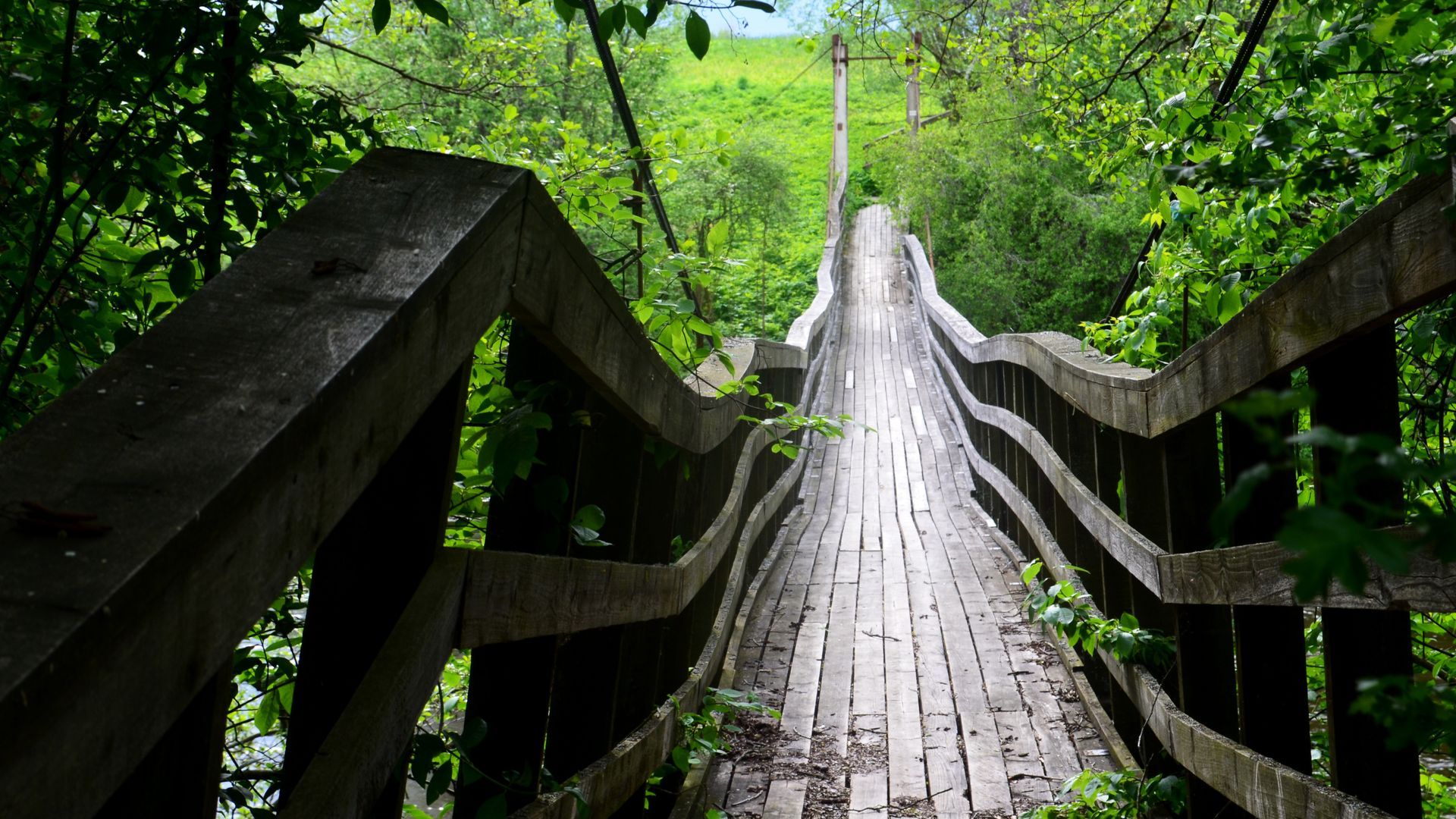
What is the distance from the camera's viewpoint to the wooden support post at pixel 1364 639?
172 cm

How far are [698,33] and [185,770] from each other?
1.30m

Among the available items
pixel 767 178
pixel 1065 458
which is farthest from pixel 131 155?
pixel 767 178

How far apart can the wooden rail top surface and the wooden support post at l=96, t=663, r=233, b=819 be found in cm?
138

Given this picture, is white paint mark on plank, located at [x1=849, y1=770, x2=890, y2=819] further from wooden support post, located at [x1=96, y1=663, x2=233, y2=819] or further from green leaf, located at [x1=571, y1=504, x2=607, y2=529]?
wooden support post, located at [x1=96, y1=663, x2=233, y2=819]

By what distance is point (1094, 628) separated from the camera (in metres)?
3.21

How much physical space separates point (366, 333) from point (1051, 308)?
15587 millimetres

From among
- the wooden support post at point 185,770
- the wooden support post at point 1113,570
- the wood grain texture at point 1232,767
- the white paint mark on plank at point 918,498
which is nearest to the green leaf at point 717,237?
the wooden support post at point 1113,570

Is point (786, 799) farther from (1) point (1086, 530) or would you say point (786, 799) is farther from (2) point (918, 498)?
(2) point (918, 498)

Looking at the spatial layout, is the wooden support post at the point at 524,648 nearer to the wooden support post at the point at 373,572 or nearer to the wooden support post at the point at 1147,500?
the wooden support post at the point at 373,572

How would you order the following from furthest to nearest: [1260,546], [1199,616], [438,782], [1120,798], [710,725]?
[710,725]
[1120,798]
[1199,616]
[1260,546]
[438,782]

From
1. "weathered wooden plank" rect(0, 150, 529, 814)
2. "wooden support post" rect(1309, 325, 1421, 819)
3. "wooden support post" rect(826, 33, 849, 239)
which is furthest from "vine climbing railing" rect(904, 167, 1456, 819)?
"wooden support post" rect(826, 33, 849, 239)

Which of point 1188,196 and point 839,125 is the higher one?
point 839,125

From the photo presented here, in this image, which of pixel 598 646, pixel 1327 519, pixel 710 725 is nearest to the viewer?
pixel 1327 519

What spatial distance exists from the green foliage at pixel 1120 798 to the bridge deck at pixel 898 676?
254 mm
